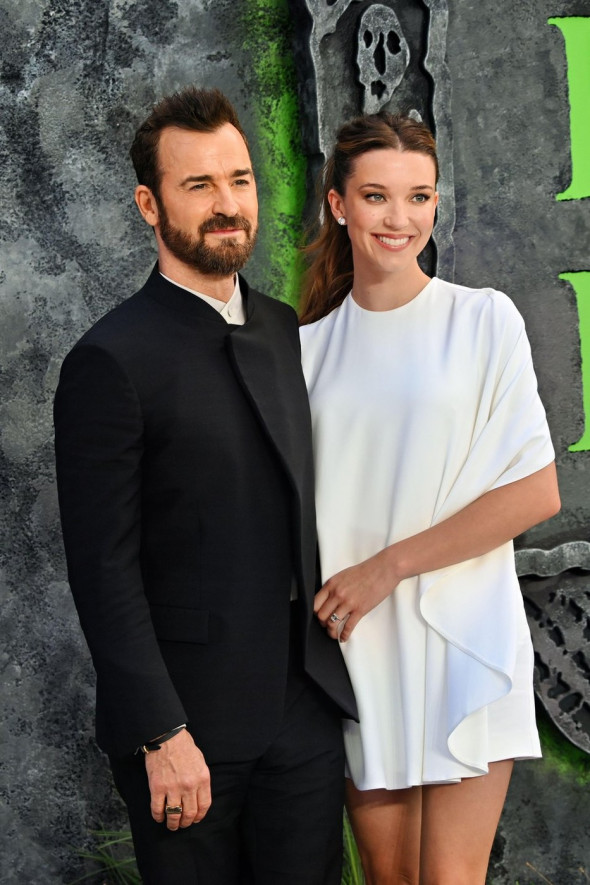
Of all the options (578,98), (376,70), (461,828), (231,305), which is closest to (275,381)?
(231,305)

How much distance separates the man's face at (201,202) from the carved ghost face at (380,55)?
99 cm

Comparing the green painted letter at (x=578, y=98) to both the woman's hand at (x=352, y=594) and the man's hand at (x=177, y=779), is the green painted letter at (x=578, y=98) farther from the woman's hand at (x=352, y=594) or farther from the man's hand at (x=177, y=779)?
the man's hand at (x=177, y=779)

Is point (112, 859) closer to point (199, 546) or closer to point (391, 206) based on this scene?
point (199, 546)

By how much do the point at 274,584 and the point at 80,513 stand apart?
37cm

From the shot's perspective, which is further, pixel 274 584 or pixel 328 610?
pixel 328 610

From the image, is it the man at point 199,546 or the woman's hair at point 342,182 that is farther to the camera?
the woman's hair at point 342,182

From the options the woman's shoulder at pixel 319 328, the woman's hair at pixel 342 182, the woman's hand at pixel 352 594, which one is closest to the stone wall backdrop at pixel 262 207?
the woman's hair at pixel 342 182

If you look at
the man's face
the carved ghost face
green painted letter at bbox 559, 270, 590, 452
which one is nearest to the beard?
the man's face

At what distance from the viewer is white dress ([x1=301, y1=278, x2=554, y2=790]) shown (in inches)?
84.6

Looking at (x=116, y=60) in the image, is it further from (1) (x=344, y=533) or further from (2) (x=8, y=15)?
(1) (x=344, y=533)

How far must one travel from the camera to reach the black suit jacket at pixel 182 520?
188 centimetres

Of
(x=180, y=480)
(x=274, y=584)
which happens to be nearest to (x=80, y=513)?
(x=180, y=480)

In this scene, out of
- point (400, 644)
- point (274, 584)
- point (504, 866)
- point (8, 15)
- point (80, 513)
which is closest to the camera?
point (80, 513)

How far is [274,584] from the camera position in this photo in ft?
6.63
